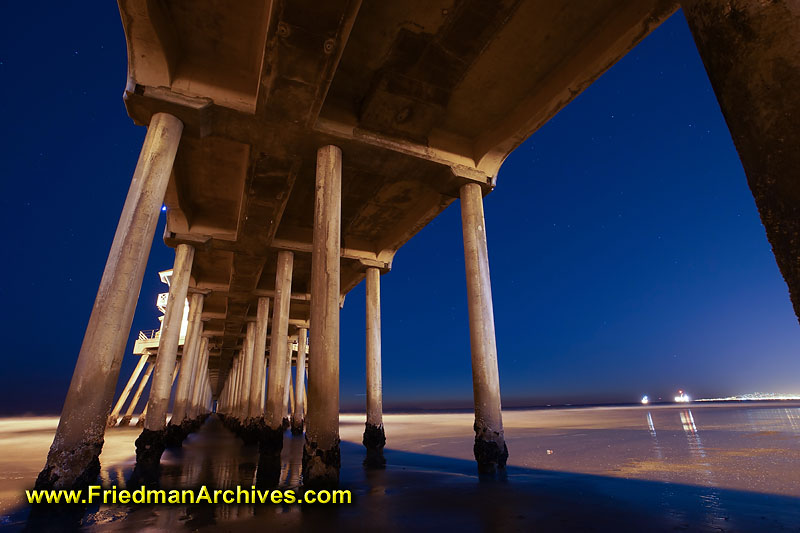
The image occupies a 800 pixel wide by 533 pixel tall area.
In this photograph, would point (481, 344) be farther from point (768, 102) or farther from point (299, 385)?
point (299, 385)

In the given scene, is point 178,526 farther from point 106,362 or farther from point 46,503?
point 106,362

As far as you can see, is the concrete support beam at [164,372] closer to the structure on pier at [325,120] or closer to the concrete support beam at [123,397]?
the structure on pier at [325,120]

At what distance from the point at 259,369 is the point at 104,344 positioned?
1150 centimetres

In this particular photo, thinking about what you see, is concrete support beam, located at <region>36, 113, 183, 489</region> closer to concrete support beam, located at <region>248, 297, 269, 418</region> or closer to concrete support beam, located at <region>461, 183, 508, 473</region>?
concrete support beam, located at <region>461, 183, 508, 473</region>

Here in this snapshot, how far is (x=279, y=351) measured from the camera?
13.8 meters

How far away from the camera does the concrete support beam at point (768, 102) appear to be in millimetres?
1609

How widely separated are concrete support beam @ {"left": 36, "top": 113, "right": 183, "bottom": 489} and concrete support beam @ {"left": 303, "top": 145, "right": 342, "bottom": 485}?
2915mm

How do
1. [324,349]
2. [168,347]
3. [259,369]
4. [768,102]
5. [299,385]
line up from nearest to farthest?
[768,102] < [324,349] < [168,347] < [259,369] < [299,385]

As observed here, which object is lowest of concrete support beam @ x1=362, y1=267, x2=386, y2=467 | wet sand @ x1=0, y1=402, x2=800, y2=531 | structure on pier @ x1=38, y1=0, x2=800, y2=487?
wet sand @ x1=0, y1=402, x2=800, y2=531

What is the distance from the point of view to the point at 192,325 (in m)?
17.1

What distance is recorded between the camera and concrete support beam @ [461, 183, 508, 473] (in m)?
8.20

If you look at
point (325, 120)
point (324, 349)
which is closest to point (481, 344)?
point (324, 349)

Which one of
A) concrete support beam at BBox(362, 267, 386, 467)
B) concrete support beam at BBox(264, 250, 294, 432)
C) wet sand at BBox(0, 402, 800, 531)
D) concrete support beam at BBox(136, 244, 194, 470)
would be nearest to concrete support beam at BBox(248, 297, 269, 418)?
concrete support beam at BBox(264, 250, 294, 432)

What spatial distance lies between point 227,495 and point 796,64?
294 inches
